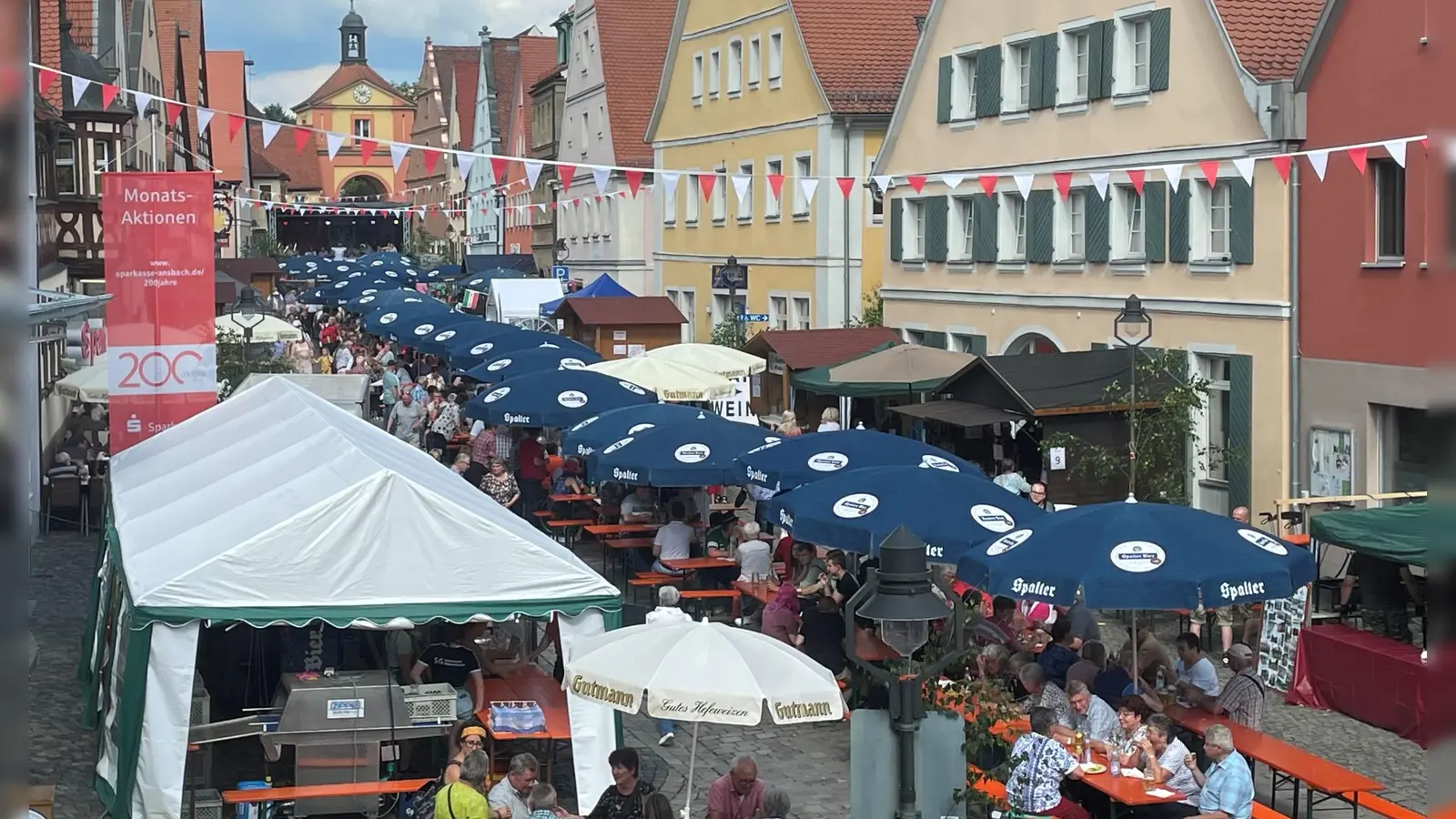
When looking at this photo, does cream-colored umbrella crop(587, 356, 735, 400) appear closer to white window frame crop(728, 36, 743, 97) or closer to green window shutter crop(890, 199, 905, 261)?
green window shutter crop(890, 199, 905, 261)

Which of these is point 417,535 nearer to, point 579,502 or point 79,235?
point 579,502

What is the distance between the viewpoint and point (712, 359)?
90.5 feet

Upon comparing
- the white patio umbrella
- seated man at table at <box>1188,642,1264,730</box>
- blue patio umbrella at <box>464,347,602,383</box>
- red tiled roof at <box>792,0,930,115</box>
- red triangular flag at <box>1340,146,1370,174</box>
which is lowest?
seated man at table at <box>1188,642,1264,730</box>

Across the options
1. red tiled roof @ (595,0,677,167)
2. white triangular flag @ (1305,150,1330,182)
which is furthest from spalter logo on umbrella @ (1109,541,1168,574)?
red tiled roof @ (595,0,677,167)

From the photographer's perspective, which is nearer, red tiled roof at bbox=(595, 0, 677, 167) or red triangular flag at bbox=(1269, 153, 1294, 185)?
red triangular flag at bbox=(1269, 153, 1294, 185)

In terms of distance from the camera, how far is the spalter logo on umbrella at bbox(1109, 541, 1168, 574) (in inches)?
461

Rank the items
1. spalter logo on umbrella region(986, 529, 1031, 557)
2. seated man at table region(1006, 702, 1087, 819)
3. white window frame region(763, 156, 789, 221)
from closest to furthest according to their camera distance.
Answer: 1. seated man at table region(1006, 702, 1087, 819)
2. spalter logo on umbrella region(986, 529, 1031, 557)
3. white window frame region(763, 156, 789, 221)

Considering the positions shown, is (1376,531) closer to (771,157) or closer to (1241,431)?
(1241,431)

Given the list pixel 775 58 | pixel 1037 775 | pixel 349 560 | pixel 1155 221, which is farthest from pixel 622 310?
pixel 1037 775

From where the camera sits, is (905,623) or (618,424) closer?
(905,623)

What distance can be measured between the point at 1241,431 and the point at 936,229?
10.7 m

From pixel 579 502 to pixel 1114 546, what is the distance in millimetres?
13146

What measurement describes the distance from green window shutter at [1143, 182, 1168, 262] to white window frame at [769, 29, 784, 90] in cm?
1762

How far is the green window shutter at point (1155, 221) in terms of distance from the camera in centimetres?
2683
